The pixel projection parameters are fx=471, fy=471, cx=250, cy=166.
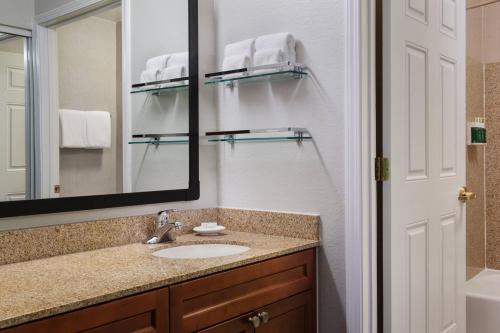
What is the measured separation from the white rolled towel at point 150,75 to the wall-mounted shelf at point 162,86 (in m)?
0.01

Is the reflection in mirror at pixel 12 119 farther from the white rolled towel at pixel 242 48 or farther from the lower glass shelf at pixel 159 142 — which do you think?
the white rolled towel at pixel 242 48

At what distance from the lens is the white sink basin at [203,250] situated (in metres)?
1.76

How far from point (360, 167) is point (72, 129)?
1.03m

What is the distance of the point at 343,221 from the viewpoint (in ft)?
5.82

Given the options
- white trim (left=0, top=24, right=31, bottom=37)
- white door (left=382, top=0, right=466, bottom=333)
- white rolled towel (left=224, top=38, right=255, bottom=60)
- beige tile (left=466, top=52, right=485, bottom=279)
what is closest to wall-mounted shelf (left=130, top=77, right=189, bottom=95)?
white rolled towel (left=224, top=38, right=255, bottom=60)

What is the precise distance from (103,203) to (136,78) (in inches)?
20.4

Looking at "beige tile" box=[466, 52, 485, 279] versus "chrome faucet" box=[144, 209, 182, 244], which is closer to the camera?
"chrome faucet" box=[144, 209, 182, 244]

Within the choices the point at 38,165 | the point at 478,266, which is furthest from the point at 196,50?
the point at 478,266

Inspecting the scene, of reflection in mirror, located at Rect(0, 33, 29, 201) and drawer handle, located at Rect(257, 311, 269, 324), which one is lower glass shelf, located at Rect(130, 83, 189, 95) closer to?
reflection in mirror, located at Rect(0, 33, 29, 201)

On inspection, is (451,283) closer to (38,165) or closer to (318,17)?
(318,17)

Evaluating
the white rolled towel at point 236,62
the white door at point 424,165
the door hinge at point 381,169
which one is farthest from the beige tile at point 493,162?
the white rolled towel at point 236,62

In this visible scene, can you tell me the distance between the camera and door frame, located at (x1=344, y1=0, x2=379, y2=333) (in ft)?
5.63

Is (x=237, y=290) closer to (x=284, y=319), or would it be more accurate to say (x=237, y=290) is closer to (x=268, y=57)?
(x=284, y=319)

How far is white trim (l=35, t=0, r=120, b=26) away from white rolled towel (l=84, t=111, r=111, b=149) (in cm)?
33
